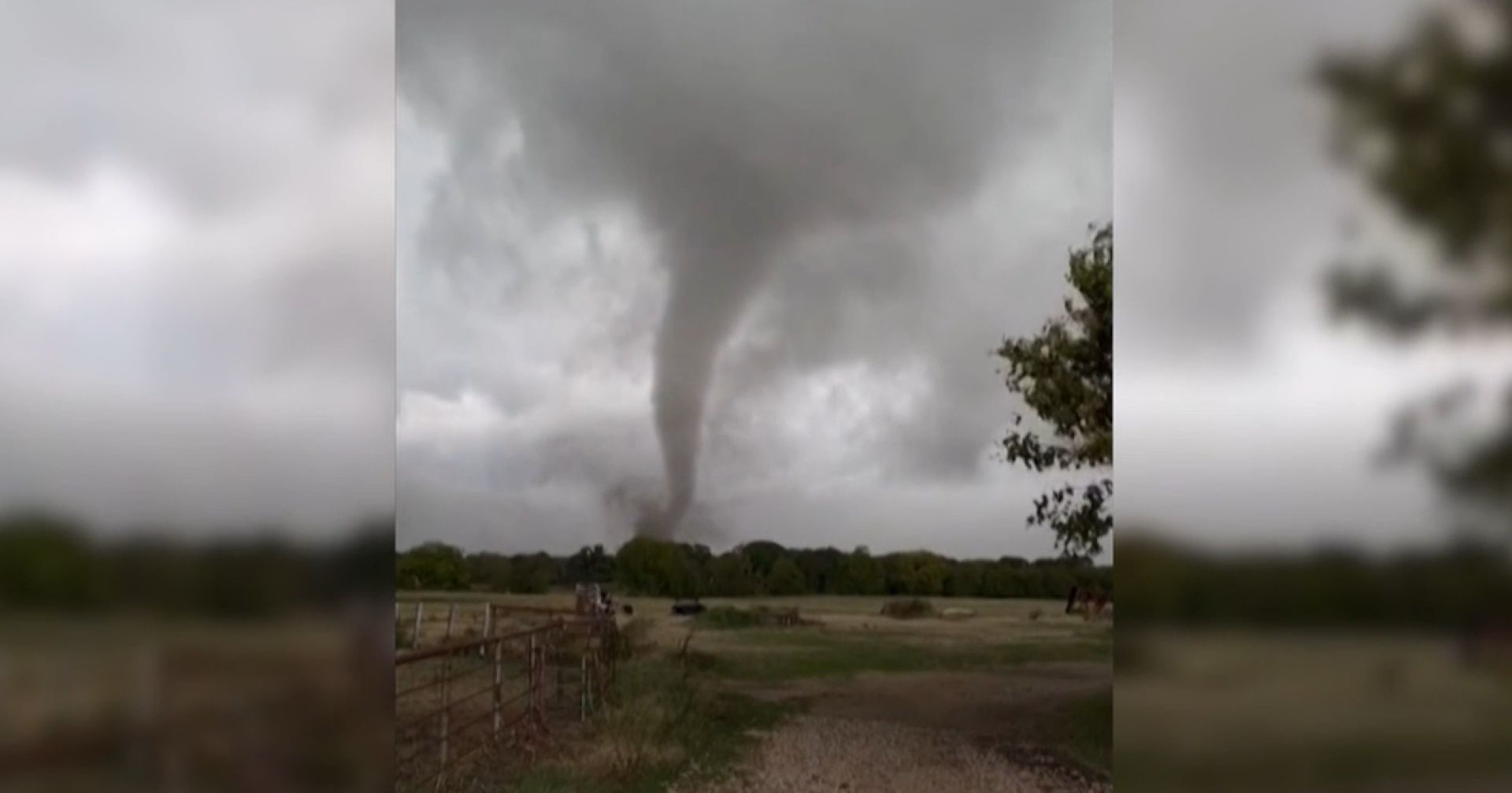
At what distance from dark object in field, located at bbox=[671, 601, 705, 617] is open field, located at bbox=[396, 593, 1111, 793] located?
3cm

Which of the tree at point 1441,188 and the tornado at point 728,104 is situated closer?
the tree at point 1441,188

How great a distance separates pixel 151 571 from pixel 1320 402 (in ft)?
10.1

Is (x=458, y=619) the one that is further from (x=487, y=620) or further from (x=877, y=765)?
(x=877, y=765)

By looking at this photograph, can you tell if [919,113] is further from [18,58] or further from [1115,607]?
[18,58]

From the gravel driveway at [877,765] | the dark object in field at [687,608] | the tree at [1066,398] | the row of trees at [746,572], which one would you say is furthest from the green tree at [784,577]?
the tree at [1066,398]

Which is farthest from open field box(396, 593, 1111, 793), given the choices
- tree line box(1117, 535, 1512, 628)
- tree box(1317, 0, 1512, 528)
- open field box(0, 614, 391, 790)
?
tree box(1317, 0, 1512, 528)

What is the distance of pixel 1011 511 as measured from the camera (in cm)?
432

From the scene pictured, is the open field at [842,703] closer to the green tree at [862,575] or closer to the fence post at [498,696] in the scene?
the green tree at [862,575]

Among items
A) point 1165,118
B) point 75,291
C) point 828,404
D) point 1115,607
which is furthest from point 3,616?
point 1165,118

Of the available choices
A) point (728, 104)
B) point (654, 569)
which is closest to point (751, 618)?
point (654, 569)

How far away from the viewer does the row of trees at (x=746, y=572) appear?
4.31 metres

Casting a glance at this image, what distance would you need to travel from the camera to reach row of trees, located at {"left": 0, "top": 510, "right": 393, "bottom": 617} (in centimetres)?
312

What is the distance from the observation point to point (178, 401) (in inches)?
126

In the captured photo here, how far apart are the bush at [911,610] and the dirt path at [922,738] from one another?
0.23 metres
